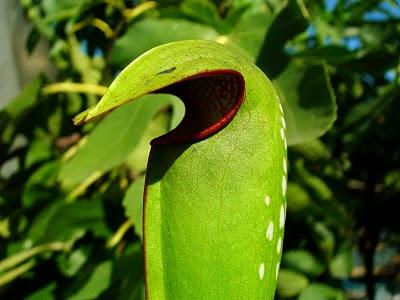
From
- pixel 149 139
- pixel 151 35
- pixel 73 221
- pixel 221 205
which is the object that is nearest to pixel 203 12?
pixel 151 35

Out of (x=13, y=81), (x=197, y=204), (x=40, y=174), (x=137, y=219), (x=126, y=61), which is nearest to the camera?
(x=197, y=204)

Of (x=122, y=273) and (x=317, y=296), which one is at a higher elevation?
(x=122, y=273)

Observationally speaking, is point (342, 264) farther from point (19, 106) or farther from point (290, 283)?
point (19, 106)

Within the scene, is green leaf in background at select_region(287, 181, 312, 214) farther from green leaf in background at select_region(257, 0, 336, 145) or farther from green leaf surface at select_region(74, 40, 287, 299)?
green leaf surface at select_region(74, 40, 287, 299)

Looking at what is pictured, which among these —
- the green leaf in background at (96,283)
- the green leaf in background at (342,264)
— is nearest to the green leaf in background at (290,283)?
the green leaf in background at (342,264)

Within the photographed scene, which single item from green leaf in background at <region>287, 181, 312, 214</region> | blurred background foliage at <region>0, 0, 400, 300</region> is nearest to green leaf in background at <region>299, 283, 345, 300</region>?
Result: blurred background foliage at <region>0, 0, 400, 300</region>

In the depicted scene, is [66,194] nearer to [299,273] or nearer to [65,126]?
[65,126]

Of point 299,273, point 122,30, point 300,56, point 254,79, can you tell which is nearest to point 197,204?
point 254,79

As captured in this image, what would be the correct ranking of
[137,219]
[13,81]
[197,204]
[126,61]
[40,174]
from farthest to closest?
[13,81] → [40,174] → [126,61] → [137,219] → [197,204]
